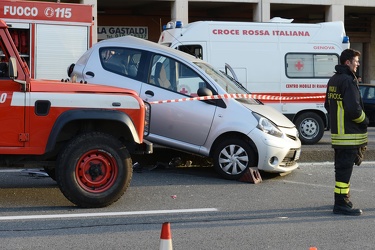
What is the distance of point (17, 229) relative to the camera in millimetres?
7324

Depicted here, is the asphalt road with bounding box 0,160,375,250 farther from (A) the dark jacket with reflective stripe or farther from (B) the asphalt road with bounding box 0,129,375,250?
(A) the dark jacket with reflective stripe

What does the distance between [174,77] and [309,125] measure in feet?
18.8

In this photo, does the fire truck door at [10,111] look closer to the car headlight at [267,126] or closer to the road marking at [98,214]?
the road marking at [98,214]

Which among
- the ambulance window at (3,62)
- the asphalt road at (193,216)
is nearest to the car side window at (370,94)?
the asphalt road at (193,216)

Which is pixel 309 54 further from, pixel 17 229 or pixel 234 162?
pixel 17 229

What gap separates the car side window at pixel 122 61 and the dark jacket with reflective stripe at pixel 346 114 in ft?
11.7

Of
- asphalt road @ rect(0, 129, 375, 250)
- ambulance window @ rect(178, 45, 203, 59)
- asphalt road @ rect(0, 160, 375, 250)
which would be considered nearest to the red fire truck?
ambulance window @ rect(178, 45, 203, 59)

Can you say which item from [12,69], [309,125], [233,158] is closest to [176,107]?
[233,158]

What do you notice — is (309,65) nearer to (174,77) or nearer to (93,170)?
(174,77)

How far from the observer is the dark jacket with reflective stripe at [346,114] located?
8.19m

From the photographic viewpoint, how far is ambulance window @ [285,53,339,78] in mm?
15492

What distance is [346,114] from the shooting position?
27.1ft

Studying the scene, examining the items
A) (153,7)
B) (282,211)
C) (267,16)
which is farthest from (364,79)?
(282,211)

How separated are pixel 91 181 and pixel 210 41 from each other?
6957 mm
